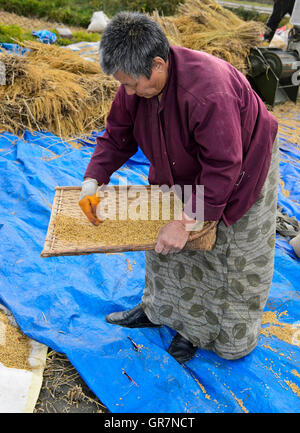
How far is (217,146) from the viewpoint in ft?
4.01

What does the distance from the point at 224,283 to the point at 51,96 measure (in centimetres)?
302

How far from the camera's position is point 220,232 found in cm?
161

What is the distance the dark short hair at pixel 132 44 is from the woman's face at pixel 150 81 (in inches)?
1.0

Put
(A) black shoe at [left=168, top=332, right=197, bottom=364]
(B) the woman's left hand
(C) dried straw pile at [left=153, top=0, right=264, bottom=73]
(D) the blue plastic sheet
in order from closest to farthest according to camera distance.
Answer: (B) the woman's left hand, (A) black shoe at [left=168, top=332, right=197, bottom=364], (C) dried straw pile at [left=153, top=0, right=264, bottom=73], (D) the blue plastic sheet

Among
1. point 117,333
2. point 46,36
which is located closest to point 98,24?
point 46,36

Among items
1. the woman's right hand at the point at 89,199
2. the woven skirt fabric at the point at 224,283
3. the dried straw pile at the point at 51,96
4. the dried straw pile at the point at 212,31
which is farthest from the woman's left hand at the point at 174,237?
the dried straw pile at the point at 212,31

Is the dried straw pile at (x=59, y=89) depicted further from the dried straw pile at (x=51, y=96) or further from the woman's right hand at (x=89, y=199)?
the woman's right hand at (x=89, y=199)

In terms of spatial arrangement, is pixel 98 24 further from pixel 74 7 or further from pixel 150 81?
pixel 150 81

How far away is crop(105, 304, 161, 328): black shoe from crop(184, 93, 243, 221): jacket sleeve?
0.93 m

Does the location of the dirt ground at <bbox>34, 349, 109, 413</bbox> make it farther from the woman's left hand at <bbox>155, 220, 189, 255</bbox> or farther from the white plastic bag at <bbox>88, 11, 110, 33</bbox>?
the white plastic bag at <bbox>88, 11, 110, 33</bbox>

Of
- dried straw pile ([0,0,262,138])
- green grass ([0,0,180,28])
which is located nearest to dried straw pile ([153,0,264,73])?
dried straw pile ([0,0,262,138])

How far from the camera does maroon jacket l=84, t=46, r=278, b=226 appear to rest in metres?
1.22
